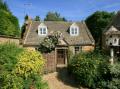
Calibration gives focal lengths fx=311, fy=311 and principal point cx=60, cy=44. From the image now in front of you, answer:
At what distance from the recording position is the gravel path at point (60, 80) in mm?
30675

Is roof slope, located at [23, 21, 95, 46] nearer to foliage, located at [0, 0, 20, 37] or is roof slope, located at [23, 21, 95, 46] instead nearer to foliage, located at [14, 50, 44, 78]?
foliage, located at [0, 0, 20, 37]

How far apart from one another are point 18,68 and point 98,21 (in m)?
44.9

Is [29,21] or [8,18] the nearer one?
[29,21]

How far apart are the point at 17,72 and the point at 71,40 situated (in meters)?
20.2

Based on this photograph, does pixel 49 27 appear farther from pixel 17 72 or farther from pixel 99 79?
pixel 17 72

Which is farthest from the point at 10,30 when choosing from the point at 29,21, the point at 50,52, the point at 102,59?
the point at 102,59

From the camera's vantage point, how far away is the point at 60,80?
105 feet

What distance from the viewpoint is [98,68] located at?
3106cm

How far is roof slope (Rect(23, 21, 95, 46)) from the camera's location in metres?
43.6

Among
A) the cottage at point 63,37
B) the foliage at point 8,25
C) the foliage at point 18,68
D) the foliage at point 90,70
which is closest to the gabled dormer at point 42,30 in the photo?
the cottage at point 63,37

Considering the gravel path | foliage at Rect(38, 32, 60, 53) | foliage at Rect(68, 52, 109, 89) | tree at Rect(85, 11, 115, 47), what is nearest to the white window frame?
foliage at Rect(38, 32, 60, 53)

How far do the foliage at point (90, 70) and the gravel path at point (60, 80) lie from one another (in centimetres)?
95

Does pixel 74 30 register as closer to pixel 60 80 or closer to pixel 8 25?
pixel 8 25

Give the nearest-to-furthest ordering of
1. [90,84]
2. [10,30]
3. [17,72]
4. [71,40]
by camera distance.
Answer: [17,72] → [90,84] → [71,40] → [10,30]
